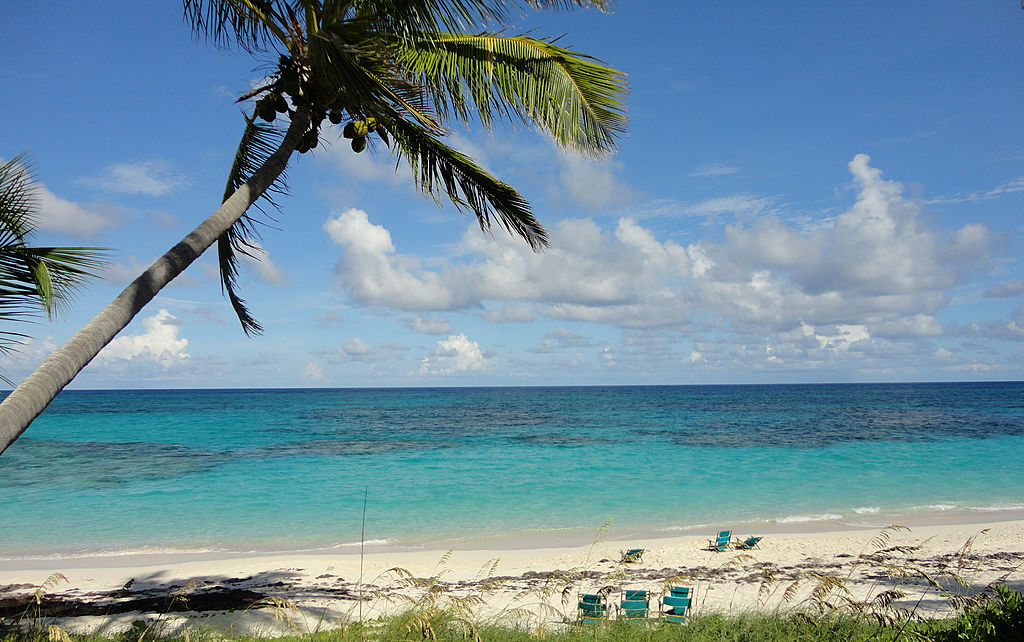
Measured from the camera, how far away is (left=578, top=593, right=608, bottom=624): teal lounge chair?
17.3ft

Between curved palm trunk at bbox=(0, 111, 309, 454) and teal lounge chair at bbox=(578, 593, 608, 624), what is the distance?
452cm

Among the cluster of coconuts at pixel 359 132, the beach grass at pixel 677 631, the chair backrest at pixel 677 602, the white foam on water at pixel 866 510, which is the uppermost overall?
the cluster of coconuts at pixel 359 132

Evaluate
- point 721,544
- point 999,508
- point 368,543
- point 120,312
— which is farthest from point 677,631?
point 999,508

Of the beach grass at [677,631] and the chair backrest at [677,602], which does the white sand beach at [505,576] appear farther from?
the beach grass at [677,631]

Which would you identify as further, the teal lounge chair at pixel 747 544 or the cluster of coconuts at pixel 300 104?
the teal lounge chair at pixel 747 544

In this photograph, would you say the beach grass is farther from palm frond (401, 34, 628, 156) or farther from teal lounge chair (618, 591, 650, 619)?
palm frond (401, 34, 628, 156)

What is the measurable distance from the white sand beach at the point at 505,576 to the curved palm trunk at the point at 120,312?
4021 mm

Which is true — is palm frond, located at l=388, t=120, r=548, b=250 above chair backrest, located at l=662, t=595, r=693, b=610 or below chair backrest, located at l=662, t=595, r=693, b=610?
above

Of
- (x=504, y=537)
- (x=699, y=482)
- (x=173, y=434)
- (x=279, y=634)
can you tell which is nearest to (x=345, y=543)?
(x=504, y=537)

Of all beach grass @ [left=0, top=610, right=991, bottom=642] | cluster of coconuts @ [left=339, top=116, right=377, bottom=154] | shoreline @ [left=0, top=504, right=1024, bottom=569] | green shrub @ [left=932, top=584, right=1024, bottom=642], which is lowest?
shoreline @ [left=0, top=504, right=1024, bottom=569]

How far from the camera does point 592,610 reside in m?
5.98

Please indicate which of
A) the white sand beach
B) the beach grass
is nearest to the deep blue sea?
the white sand beach

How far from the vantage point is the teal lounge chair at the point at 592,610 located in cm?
529

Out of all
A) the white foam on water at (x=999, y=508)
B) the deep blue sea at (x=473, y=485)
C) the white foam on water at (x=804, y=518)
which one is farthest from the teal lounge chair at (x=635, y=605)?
the white foam on water at (x=999, y=508)
